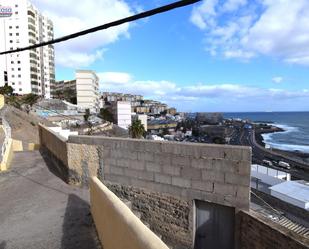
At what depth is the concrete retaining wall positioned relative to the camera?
3027mm

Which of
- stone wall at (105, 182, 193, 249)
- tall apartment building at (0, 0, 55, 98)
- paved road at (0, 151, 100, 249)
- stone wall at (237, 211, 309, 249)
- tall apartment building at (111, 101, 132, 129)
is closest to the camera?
stone wall at (237, 211, 309, 249)

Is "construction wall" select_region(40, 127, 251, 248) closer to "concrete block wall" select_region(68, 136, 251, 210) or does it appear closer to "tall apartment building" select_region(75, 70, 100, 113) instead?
"concrete block wall" select_region(68, 136, 251, 210)

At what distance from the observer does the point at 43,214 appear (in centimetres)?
737

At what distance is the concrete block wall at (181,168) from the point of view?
239 inches

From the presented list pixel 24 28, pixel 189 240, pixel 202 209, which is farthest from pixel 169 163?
pixel 24 28

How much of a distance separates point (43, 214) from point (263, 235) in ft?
17.3

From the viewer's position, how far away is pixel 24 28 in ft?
267

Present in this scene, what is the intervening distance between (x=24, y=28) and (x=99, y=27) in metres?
90.2

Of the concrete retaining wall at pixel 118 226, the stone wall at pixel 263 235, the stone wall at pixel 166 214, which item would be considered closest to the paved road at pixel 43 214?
the concrete retaining wall at pixel 118 226

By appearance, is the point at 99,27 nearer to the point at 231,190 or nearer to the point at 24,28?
the point at 231,190

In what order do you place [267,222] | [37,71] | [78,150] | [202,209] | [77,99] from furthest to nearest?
1. [77,99]
2. [37,71]
3. [78,150]
4. [202,209]
5. [267,222]

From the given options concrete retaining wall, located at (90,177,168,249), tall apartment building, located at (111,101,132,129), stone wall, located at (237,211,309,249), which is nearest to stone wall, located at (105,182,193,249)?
stone wall, located at (237,211,309,249)

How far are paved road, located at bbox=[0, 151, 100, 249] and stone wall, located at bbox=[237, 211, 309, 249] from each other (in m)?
3.01

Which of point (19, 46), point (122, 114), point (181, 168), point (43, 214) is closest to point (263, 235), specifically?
point (181, 168)
